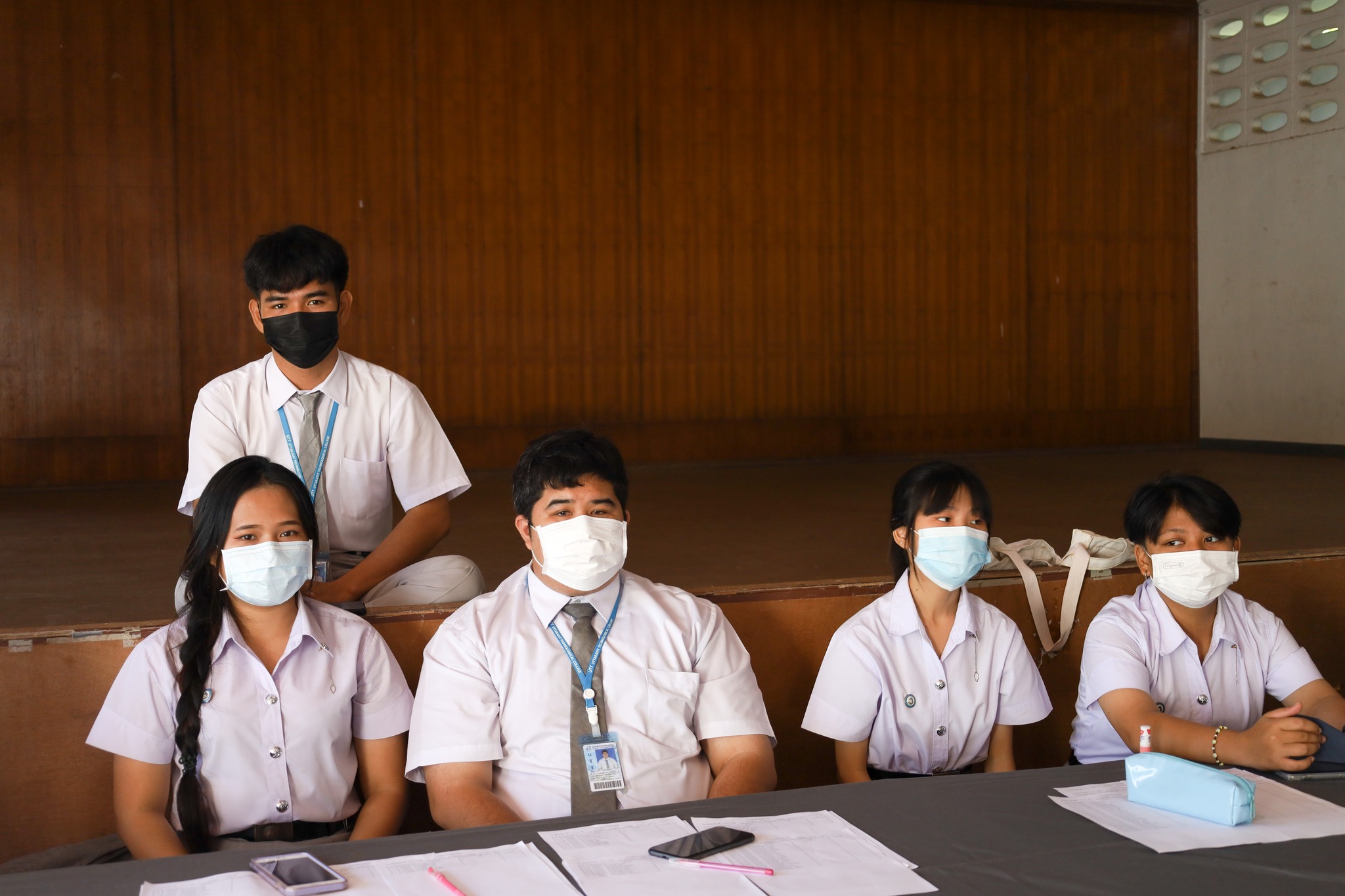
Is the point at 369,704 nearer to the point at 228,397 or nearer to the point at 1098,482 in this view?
the point at 228,397

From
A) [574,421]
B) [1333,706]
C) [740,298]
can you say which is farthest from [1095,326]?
[1333,706]

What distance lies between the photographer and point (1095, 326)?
9758 mm

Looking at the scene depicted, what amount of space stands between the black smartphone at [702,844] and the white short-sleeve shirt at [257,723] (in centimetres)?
84

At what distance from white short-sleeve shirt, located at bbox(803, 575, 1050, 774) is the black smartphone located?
0.85m

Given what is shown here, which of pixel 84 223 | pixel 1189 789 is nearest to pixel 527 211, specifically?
pixel 84 223

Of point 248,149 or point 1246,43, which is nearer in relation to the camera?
point 248,149

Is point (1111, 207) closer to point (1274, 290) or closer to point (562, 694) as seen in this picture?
point (1274, 290)

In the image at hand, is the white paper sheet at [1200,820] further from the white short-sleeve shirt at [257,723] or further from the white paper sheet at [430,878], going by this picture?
the white short-sleeve shirt at [257,723]

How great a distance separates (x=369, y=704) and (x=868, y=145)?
7.84 metres

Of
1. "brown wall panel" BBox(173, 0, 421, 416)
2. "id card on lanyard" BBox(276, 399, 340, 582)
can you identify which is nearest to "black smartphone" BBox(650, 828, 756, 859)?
"id card on lanyard" BBox(276, 399, 340, 582)

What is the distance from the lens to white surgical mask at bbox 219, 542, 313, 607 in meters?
1.96

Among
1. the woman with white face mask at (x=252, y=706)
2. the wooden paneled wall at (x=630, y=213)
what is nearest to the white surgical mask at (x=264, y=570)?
the woman with white face mask at (x=252, y=706)

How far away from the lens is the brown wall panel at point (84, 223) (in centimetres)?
749

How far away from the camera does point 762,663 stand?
2.57 metres
